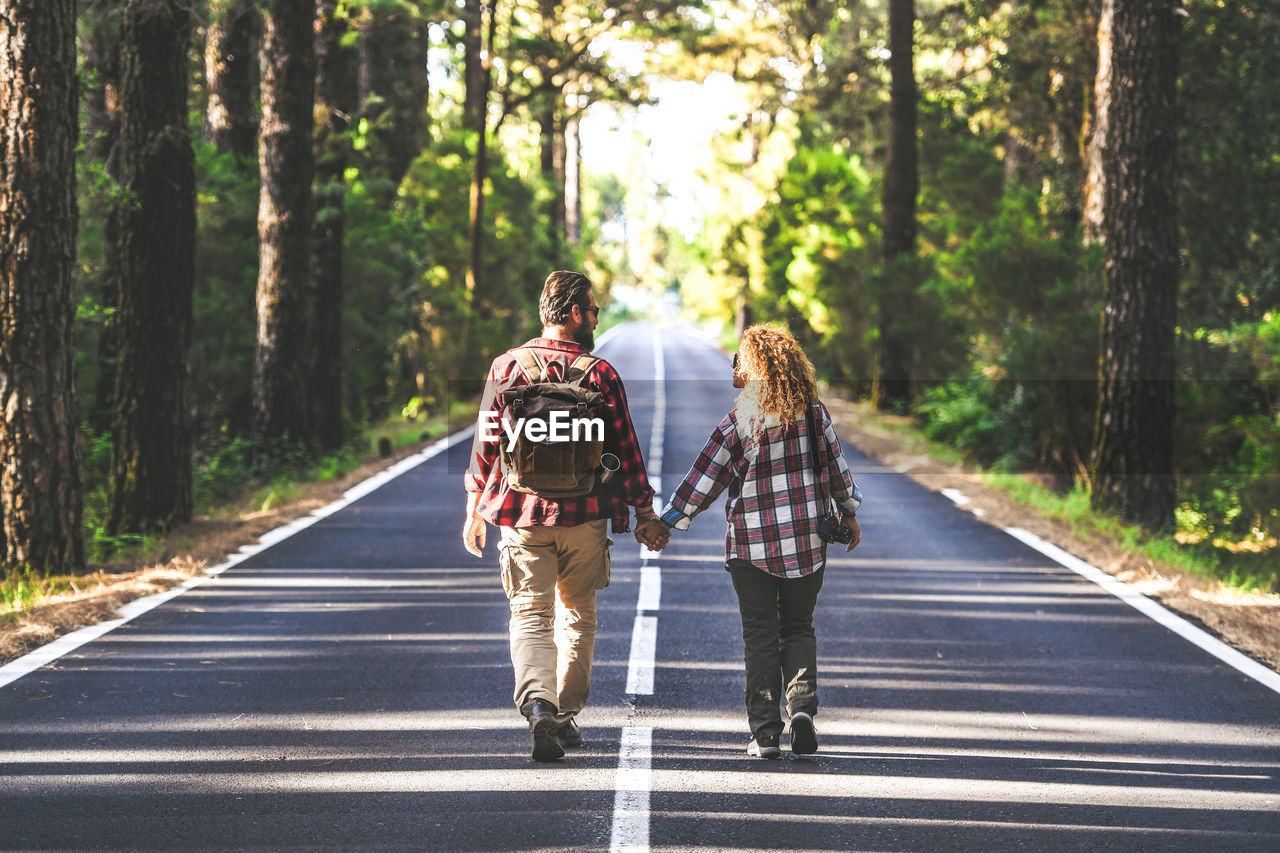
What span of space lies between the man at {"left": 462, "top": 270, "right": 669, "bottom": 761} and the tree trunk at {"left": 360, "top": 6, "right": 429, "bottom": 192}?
16649mm

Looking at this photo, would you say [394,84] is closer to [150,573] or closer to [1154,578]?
[150,573]

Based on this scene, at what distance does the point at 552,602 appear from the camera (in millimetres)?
6059

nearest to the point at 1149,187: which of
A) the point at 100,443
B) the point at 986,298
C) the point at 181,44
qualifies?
the point at 986,298

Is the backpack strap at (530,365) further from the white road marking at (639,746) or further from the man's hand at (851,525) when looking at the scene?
the white road marking at (639,746)

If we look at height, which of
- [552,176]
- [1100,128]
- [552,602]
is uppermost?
[552,176]

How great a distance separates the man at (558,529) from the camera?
19.4ft

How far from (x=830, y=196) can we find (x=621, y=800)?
35062mm

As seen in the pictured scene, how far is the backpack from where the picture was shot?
5.79 m

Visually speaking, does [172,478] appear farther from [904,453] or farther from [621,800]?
[904,453]

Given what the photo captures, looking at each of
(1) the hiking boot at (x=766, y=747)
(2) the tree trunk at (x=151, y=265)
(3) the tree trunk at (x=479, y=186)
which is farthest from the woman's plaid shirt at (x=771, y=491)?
(3) the tree trunk at (x=479, y=186)

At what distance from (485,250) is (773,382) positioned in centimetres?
3165

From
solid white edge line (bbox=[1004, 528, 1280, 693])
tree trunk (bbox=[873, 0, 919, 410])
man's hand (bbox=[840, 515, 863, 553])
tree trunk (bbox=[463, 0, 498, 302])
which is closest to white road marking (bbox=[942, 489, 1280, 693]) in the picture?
solid white edge line (bbox=[1004, 528, 1280, 693])

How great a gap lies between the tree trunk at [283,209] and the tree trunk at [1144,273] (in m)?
10.1

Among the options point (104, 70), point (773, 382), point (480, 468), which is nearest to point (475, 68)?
point (104, 70)
